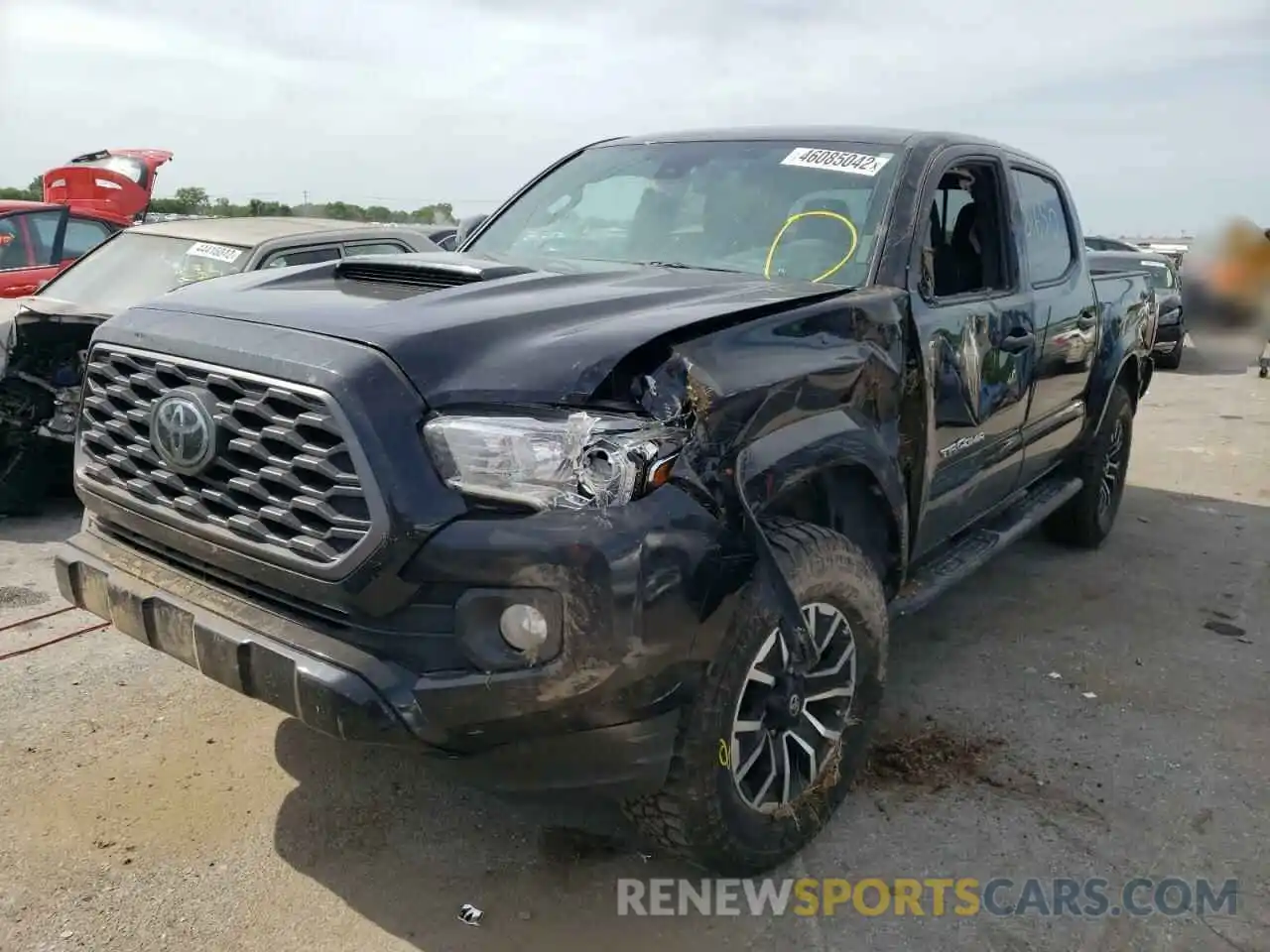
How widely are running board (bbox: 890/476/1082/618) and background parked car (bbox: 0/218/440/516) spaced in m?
3.23

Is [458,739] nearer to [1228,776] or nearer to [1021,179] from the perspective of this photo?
[1228,776]

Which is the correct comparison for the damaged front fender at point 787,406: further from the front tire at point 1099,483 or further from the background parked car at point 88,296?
the background parked car at point 88,296

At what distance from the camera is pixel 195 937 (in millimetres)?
2494

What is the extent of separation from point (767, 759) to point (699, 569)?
75 centimetres

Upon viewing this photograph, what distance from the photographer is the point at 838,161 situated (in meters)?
3.59

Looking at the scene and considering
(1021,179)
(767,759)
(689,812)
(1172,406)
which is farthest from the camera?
→ (1172,406)

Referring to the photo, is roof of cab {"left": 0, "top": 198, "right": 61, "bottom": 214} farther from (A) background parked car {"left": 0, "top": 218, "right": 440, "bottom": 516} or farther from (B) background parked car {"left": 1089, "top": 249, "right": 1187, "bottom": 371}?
(B) background parked car {"left": 1089, "top": 249, "right": 1187, "bottom": 371}

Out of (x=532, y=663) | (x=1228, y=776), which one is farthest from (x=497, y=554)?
(x=1228, y=776)

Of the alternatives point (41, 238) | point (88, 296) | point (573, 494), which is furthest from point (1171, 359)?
point (573, 494)

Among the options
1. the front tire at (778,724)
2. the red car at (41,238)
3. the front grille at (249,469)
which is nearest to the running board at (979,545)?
the front tire at (778,724)

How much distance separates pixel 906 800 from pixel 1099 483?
3070 mm

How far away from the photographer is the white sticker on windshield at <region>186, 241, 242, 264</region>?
5.78 metres

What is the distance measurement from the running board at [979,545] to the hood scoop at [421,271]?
1.63 meters

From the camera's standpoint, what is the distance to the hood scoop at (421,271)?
290 centimetres
